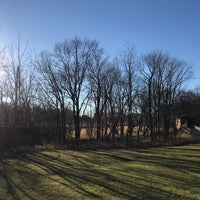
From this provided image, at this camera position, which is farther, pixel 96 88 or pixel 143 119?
pixel 143 119

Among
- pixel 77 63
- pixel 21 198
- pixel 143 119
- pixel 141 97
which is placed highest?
pixel 77 63

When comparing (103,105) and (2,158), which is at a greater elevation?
(103,105)

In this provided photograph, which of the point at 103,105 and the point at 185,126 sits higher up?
the point at 103,105

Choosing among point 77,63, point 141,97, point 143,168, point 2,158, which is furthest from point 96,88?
point 143,168

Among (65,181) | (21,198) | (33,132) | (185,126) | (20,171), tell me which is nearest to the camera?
(21,198)

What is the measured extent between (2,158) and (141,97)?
88.8ft

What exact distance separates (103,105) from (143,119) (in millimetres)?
12716

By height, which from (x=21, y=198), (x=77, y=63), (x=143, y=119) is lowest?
(x=21, y=198)

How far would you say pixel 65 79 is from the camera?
27984 mm

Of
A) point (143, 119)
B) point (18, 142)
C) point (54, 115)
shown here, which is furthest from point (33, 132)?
point (143, 119)

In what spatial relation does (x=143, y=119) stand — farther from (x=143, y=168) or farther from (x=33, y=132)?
(x=143, y=168)

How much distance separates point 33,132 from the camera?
22938 millimetres

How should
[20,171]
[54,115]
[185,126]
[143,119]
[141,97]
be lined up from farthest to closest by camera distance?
1. [143,119]
2. [141,97]
3. [185,126]
4. [54,115]
5. [20,171]

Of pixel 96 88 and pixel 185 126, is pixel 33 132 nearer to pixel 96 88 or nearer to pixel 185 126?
pixel 96 88
